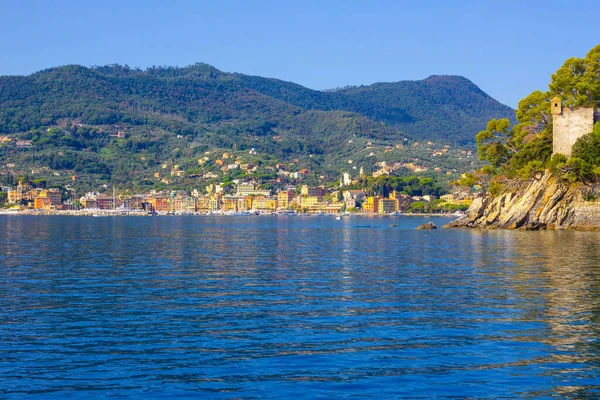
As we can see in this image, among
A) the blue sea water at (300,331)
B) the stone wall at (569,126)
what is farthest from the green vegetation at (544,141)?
the blue sea water at (300,331)

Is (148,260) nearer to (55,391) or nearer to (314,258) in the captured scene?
(314,258)

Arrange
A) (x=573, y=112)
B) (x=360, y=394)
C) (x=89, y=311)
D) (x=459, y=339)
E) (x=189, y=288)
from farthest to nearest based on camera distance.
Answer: (x=573, y=112) < (x=189, y=288) < (x=89, y=311) < (x=459, y=339) < (x=360, y=394)

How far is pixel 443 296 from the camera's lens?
24219mm

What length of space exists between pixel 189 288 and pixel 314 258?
13988mm

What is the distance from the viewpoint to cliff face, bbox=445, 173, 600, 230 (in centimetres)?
6444

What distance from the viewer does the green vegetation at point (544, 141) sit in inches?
2542

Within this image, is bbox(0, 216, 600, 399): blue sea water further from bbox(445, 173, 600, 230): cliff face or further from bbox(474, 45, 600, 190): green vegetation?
bbox(474, 45, 600, 190): green vegetation

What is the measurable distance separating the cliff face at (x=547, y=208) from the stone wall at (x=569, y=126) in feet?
8.51

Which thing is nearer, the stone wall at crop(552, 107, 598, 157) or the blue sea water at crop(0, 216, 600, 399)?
the blue sea water at crop(0, 216, 600, 399)

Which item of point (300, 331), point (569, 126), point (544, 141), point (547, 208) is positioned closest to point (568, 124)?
point (569, 126)

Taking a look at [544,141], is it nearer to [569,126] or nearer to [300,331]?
[569,126]

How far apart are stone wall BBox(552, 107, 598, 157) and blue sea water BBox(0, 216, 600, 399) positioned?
34.1 meters

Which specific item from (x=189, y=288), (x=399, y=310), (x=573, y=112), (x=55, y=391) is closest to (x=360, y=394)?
(x=55, y=391)

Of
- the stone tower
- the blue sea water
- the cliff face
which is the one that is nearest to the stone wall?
the stone tower
